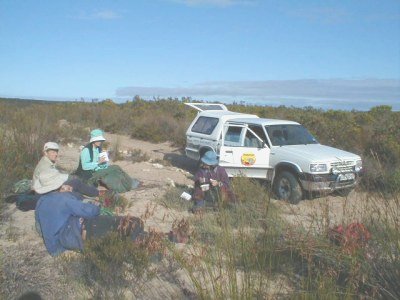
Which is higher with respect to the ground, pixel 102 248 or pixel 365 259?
pixel 365 259

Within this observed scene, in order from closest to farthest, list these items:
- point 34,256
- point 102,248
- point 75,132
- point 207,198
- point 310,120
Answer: point 102,248, point 34,256, point 207,198, point 310,120, point 75,132

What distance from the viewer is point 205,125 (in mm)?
11062

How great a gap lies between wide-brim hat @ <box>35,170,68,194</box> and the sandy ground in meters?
0.67

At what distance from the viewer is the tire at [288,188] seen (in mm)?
8258

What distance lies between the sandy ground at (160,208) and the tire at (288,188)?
198 millimetres

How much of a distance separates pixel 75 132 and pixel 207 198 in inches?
500

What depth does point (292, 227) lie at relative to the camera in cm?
393

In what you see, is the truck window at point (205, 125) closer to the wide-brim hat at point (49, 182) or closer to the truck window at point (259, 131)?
the truck window at point (259, 131)

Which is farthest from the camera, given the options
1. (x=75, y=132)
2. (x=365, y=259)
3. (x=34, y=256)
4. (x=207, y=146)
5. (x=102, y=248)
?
(x=75, y=132)

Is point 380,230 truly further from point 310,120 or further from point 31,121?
point 310,120

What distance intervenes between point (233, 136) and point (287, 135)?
1.23m

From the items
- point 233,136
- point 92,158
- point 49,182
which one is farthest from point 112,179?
point 233,136

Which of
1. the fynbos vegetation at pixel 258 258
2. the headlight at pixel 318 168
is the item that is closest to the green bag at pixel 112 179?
the fynbos vegetation at pixel 258 258

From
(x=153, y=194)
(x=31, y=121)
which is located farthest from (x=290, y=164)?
(x=31, y=121)
